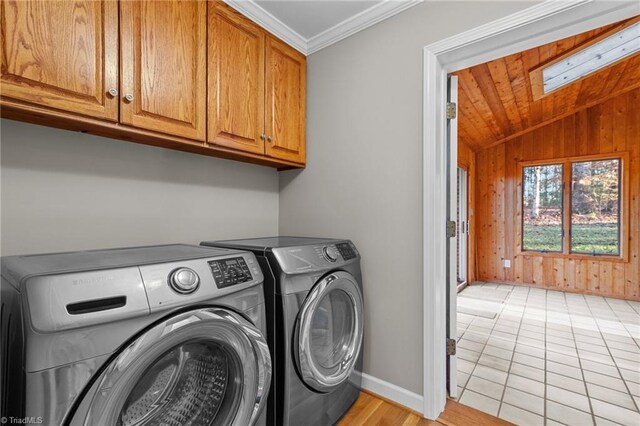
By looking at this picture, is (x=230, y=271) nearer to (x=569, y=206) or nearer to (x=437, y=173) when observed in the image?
(x=437, y=173)

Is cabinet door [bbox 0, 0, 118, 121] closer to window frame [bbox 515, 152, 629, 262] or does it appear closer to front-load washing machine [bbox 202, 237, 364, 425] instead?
front-load washing machine [bbox 202, 237, 364, 425]

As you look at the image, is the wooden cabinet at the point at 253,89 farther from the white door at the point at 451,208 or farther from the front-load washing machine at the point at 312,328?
the white door at the point at 451,208

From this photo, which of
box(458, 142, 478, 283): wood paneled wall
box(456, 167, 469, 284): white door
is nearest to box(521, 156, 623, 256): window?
box(458, 142, 478, 283): wood paneled wall

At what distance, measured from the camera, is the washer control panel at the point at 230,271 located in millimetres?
1074

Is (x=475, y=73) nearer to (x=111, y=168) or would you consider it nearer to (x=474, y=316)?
(x=474, y=316)

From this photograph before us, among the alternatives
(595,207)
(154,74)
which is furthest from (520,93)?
(154,74)

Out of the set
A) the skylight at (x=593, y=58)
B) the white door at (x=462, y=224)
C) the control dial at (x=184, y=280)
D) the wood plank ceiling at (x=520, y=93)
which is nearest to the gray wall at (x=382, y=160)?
the wood plank ceiling at (x=520, y=93)

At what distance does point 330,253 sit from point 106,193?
3.77 ft

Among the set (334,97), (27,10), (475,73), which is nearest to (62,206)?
(27,10)

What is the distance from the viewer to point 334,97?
2.02m

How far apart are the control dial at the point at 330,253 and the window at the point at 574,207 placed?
189 inches

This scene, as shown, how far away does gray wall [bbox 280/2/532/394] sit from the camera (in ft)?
5.42

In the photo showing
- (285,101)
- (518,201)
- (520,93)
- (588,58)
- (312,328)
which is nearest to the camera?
(312,328)

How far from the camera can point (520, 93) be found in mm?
3355
